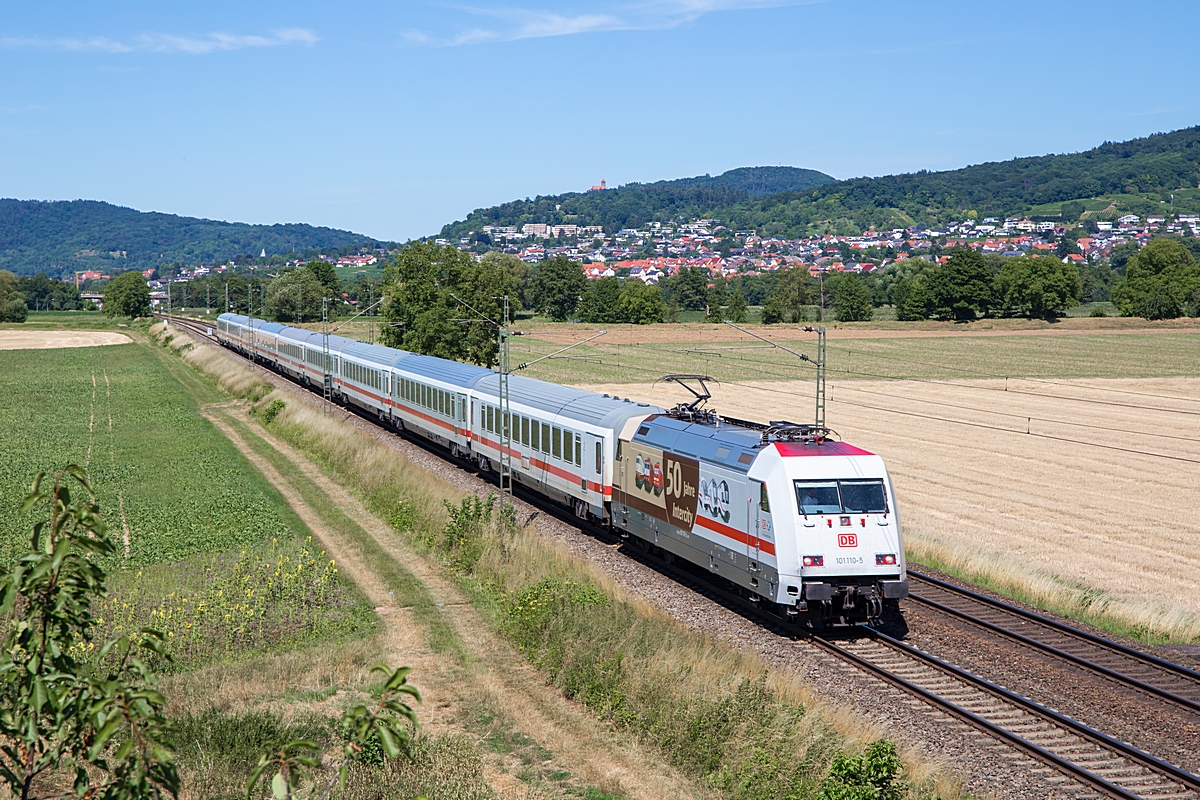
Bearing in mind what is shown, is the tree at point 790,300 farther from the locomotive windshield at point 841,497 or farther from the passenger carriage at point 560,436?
the locomotive windshield at point 841,497

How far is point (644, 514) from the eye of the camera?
25.3 metres

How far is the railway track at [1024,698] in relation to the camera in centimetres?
1391

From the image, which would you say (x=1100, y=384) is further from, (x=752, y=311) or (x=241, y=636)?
(x=752, y=311)

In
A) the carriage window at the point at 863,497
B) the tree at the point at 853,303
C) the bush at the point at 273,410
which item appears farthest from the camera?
the tree at the point at 853,303

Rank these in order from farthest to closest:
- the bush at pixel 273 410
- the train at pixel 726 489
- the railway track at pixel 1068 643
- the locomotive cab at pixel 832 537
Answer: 1. the bush at pixel 273 410
2. the train at pixel 726 489
3. the locomotive cab at pixel 832 537
4. the railway track at pixel 1068 643

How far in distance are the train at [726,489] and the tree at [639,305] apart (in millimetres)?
109986

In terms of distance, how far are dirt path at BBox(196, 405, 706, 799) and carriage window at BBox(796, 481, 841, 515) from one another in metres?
5.85

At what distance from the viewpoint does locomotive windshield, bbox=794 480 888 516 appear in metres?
Result: 19.6

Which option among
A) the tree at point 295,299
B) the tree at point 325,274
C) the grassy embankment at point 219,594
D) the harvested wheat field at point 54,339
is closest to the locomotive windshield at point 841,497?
the grassy embankment at point 219,594

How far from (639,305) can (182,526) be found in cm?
11922

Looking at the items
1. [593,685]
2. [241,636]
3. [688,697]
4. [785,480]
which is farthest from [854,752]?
[241,636]

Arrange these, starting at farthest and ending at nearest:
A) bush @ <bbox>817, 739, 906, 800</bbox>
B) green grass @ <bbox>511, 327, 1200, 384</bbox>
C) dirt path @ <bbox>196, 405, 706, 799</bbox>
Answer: green grass @ <bbox>511, 327, 1200, 384</bbox> < dirt path @ <bbox>196, 405, 706, 799</bbox> < bush @ <bbox>817, 739, 906, 800</bbox>

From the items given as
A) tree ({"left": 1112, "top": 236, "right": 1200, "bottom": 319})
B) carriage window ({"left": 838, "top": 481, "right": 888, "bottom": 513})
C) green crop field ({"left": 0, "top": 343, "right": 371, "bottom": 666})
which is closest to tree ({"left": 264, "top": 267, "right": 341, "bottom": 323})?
green crop field ({"left": 0, "top": 343, "right": 371, "bottom": 666})

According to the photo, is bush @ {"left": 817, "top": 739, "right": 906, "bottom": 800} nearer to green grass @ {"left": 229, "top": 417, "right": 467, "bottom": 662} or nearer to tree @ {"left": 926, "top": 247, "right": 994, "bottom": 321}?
green grass @ {"left": 229, "top": 417, "right": 467, "bottom": 662}
